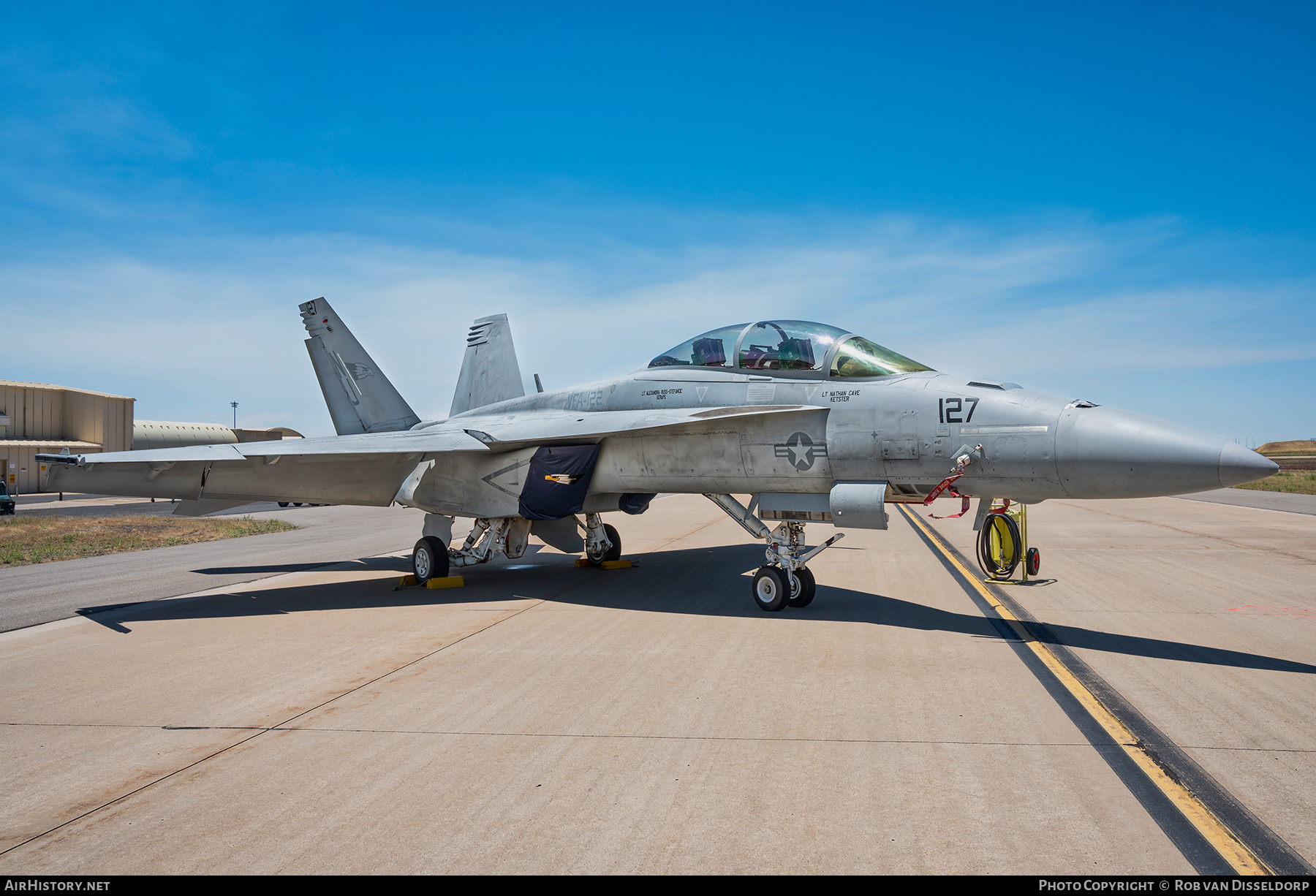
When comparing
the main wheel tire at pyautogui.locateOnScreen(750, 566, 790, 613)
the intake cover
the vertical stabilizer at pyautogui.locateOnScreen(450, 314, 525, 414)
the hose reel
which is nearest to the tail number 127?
the main wheel tire at pyautogui.locateOnScreen(750, 566, 790, 613)

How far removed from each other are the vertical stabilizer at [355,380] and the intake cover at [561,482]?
16.5 feet

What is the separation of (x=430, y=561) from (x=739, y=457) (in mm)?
4826

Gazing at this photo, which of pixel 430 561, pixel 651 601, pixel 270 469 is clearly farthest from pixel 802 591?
→ pixel 270 469

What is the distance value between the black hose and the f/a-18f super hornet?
237 centimetres

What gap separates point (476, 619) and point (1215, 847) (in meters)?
6.51

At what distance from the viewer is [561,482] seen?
924 cm

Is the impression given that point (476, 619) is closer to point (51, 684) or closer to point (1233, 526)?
point (51, 684)

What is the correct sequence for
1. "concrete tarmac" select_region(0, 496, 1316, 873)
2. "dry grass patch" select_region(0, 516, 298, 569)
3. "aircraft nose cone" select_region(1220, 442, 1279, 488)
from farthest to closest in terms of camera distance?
1. "dry grass patch" select_region(0, 516, 298, 569)
2. "aircraft nose cone" select_region(1220, 442, 1279, 488)
3. "concrete tarmac" select_region(0, 496, 1316, 873)

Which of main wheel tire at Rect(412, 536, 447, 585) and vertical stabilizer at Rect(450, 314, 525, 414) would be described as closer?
main wheel tire at Rect(412, 536, 447, 585)

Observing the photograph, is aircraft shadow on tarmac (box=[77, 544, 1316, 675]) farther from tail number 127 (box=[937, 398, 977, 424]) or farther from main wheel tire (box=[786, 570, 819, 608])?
tail number 127 (box=[937, 398, 977, 424])

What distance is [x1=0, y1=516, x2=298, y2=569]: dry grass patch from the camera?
14414mm

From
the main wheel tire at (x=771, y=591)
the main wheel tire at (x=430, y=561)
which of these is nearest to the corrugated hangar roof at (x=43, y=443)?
the main wheel tire at (x=430, y=561)

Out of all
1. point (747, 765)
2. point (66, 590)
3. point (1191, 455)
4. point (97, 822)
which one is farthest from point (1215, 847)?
point (66, 590)

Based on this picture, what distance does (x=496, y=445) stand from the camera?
9.91 meters
